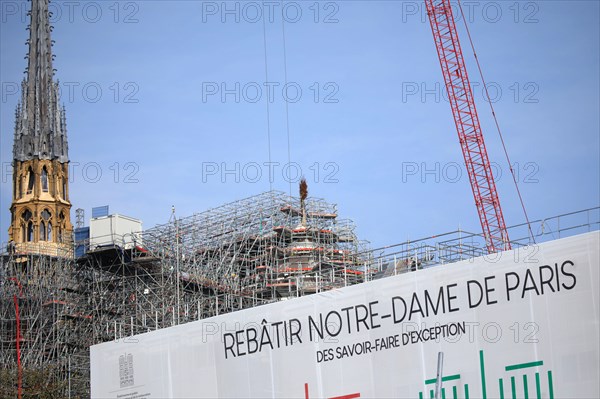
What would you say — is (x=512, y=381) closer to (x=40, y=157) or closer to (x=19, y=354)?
(x=19, y=354)

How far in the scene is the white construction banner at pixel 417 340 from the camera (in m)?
39.1

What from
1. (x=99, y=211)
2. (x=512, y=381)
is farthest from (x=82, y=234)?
(x=512, y=381)

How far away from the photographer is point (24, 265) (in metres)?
98.5

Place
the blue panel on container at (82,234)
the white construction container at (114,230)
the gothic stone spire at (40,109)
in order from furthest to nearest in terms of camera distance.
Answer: the gothic stone spire at (40,109) < the blue panel on container at (82,234) < the white construction container at (114,230)

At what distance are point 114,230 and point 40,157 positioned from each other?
95.3 feet

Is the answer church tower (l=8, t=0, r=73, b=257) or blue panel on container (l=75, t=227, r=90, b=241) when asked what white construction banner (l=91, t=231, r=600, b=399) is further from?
church tower (l=8, t=0, r=73, b=257)

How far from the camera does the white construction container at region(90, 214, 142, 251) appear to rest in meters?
84.8

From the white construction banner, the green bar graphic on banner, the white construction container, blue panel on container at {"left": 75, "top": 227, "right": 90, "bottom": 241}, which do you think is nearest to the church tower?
blue panel on container at {"left": 75, "top": 227, "right": 90, "bottom": 241}

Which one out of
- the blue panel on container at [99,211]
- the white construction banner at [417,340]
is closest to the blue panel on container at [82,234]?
the blue panel on container at [99,211]

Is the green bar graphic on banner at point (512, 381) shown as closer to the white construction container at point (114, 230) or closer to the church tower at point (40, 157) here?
the white construction container at point (114, 230)

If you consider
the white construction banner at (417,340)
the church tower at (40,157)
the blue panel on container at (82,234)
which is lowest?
the white construction banner at (417,340)

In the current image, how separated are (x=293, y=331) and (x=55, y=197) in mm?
66366

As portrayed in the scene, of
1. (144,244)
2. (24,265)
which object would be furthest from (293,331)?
(24,265)

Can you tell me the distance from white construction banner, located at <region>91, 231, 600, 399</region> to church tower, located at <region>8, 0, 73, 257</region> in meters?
53.4
